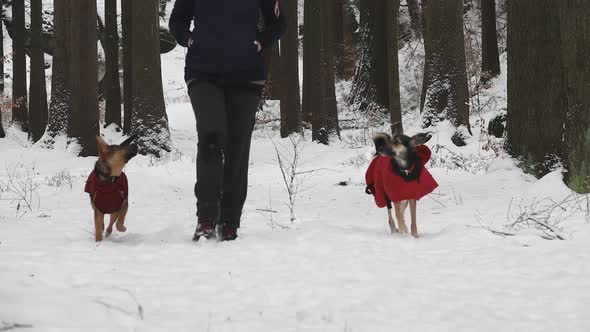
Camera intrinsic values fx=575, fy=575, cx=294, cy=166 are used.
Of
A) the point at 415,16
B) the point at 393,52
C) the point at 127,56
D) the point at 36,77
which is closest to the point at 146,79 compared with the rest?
the point at 127,56

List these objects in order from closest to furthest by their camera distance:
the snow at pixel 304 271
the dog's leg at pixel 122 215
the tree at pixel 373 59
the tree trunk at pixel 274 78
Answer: the snow at pixel 304 271 → the dog's leg at pixel 122 215 → the tree at pixel 373 59 → the tree trunk at pixel 274 78

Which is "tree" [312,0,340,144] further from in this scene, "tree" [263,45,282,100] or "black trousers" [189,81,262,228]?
"black trousers" [189,81,262,228]

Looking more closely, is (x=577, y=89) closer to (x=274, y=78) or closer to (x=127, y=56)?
(x=127, y=56)

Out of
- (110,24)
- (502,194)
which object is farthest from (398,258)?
(110,24)

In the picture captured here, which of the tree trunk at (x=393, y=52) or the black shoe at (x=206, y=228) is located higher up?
the tree trunk at (x=393, y=52)

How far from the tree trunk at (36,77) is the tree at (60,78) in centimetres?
470

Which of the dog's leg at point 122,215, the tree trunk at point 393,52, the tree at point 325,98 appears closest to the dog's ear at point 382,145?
the dog's leg at point 122,215

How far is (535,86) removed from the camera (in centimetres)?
680

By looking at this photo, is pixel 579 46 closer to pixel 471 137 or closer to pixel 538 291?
pixel 538 291

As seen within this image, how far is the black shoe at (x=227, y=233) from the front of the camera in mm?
4215

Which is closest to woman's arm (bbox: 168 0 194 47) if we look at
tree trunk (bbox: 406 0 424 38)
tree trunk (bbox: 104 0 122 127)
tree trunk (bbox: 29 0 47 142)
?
Result: tree trunk (bbox: 104 0 122 127)

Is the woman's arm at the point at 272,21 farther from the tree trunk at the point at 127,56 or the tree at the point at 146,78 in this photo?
the tree trunk at the point at 127,56

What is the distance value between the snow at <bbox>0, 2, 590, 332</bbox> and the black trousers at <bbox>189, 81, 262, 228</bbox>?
0.96 feet

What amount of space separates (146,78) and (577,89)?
8.59 metres
